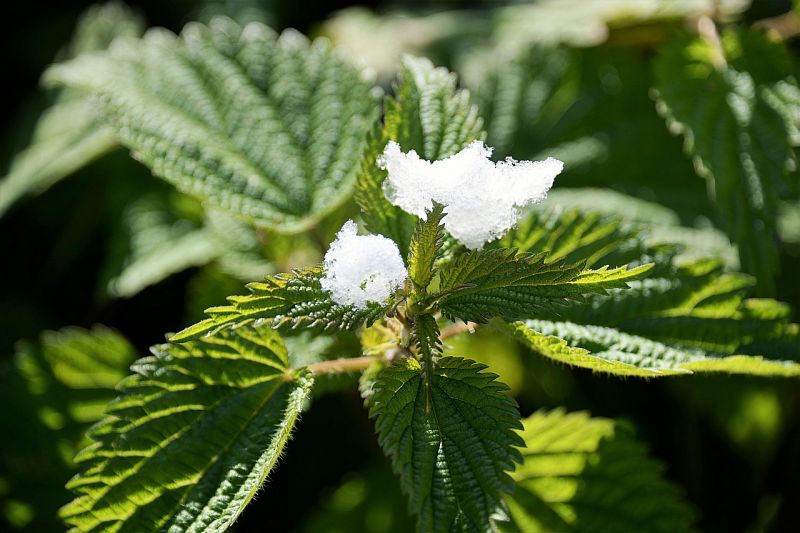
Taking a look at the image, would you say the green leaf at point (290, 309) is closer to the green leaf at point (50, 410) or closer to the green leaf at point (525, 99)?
the green leaf at point (50, 410)

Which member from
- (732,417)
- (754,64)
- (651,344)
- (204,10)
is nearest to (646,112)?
(754,64)

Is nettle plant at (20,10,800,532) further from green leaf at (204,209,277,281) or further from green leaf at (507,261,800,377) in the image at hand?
green leaf at (204,209,277,281)

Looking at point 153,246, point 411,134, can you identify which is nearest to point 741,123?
point 411,134

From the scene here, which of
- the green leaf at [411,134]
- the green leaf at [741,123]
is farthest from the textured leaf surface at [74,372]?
the green leaf at [741,123]

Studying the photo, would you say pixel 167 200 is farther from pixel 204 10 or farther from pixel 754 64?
pixel 754 64

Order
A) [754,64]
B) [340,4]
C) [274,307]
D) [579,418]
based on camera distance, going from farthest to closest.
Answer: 1. [340,4]
2. [754,64]
3. [579,418]
4. [274,307]

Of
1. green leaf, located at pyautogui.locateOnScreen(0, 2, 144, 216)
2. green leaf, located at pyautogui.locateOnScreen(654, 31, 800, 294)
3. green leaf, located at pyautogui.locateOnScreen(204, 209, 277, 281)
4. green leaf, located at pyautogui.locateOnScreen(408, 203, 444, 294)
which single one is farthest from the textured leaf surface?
green leaf, located at pyautogui.locateOnScreen(654, 31, 800, 294)
